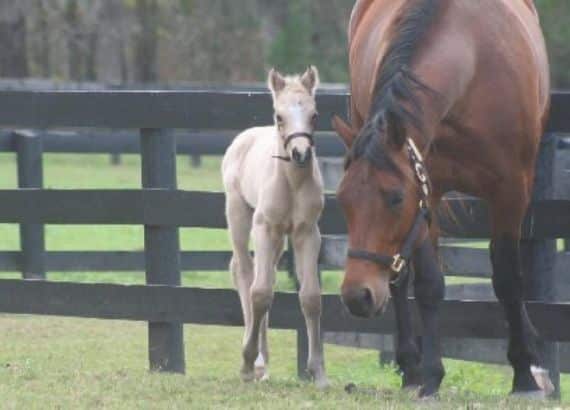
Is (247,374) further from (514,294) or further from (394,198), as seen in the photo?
(394,198)

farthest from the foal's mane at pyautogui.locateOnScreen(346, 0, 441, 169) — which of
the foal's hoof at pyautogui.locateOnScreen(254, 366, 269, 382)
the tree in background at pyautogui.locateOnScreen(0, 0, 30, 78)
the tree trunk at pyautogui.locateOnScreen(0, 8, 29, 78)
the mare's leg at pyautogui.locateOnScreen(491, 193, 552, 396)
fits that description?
the tree trunk at pyautogui.locateOnScreen(0, 8, 29, 78)

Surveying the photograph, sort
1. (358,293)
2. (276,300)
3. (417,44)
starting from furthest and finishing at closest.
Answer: (276,300)
(417,44)
(358,293)

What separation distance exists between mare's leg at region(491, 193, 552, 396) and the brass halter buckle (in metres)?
1.12

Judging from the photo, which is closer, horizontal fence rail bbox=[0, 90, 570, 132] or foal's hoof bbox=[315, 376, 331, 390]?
foal's hoof bbox=[315, 376, 331, 390]

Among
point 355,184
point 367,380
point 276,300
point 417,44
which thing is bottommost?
point 367,380

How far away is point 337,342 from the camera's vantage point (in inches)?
391

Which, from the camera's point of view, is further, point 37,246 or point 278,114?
point 37,246

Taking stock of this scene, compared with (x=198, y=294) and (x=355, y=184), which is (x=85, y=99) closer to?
(x=198, y=294)

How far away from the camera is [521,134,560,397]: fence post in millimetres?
8188

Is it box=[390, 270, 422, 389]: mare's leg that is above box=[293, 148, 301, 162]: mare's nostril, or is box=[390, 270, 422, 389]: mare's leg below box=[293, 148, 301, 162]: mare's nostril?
below

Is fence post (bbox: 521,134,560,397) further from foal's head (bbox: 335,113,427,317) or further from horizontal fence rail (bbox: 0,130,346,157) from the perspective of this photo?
horizontal fence rail (bbox: 0,130,346,157)

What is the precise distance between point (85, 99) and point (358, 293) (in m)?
3.03

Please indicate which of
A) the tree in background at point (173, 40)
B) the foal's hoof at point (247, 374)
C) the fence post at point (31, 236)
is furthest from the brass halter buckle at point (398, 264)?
the tree in background at point (173, 40)

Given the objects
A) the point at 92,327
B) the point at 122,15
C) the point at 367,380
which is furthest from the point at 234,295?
the point at 122,15
